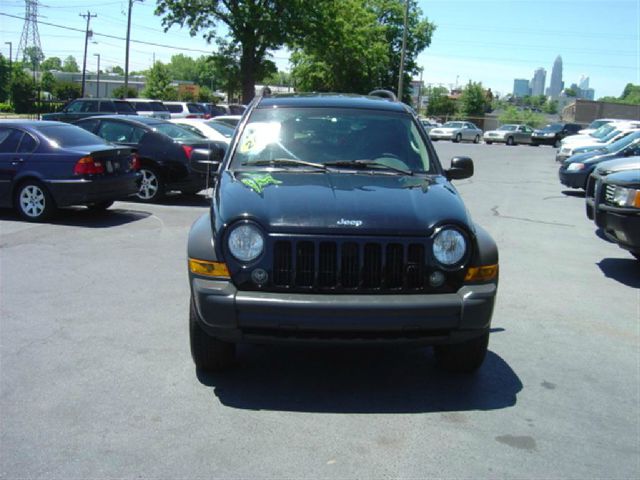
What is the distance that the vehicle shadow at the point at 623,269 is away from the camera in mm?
8234

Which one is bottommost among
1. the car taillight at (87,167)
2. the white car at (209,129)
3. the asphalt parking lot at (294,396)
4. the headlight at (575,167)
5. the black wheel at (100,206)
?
the asphalt parking lot at (294,396)

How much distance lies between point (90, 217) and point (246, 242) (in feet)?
25.1

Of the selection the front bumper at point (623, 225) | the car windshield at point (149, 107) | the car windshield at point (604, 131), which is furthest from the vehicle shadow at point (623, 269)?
the car windshield at point (149, 107)

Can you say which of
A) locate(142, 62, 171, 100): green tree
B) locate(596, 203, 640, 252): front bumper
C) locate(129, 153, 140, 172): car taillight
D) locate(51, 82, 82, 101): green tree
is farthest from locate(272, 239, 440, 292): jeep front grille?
locate(142, 62, 171, 100): green tree

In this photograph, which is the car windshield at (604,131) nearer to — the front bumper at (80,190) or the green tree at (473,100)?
the front bumper at (80,190)

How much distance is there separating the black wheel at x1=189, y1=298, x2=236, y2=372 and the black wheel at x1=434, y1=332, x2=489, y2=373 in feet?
4.70

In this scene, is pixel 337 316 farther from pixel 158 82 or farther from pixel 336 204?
pixel 158 82

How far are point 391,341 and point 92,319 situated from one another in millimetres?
2939

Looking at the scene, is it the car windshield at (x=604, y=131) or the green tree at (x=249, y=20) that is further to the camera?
the green tree at (x=249, y=20)

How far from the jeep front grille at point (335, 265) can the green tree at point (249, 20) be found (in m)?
42.5

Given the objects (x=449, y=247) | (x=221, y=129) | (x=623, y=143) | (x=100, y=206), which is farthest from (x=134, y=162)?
(x=623, y=143)

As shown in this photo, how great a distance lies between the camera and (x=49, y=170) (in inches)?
407

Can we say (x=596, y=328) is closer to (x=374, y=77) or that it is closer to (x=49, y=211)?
(x=49, y=211)

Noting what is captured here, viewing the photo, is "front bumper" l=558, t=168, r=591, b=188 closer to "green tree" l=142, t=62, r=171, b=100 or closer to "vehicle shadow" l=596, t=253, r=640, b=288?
"vehicle shadow" l=596, t=253, r=640, b=288
